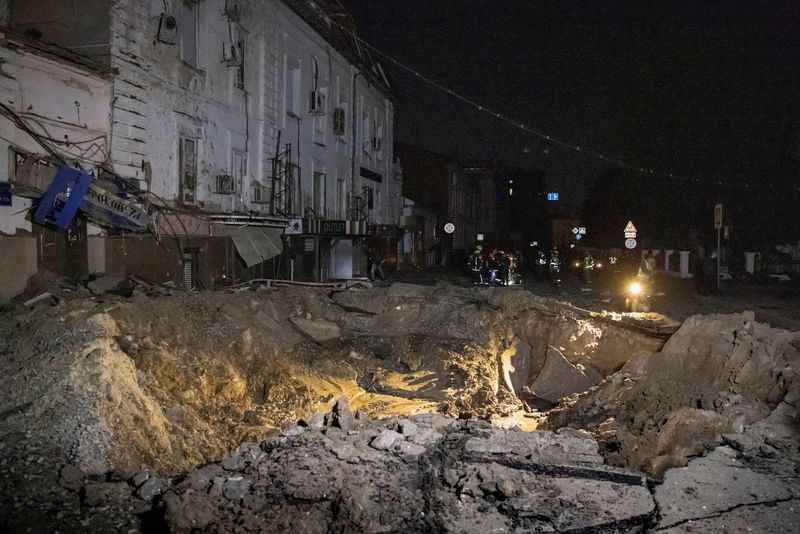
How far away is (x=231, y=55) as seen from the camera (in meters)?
17.7

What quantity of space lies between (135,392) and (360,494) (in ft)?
10.9

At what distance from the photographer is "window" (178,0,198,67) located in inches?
619

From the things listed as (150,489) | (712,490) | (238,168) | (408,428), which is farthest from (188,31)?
(712,490)

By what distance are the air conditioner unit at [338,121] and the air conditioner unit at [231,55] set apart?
8.61 m

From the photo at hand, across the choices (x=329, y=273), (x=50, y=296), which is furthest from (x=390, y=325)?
(x=329, y=273)

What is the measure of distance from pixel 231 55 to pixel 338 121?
30.0 ft

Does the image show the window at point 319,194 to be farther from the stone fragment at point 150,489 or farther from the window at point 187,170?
the stone fragment at point 150,489

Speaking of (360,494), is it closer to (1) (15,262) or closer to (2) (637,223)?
(1) (15,262)

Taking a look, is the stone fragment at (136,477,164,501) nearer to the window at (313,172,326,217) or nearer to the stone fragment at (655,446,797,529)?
the stone fragment at (655,446,797,529)

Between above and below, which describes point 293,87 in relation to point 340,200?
above

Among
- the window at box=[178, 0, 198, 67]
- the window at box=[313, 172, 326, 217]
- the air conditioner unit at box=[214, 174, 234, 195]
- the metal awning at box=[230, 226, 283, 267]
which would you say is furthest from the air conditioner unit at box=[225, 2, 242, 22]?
the window at box=[313, 172, 326, 217]

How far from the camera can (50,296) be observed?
956 cm

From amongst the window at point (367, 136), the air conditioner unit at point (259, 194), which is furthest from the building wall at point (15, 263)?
the window at point (367, 136)

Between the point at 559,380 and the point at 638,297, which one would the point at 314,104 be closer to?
the point at 638,297
